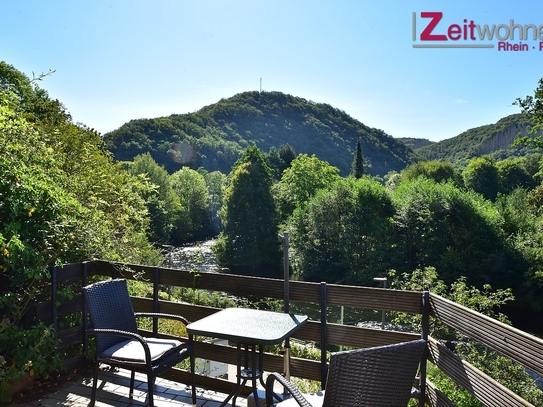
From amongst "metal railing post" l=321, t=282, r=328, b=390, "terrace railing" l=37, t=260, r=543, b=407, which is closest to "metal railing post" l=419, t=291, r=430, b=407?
"terrace railing" l=37, t=260, r=543, b=407

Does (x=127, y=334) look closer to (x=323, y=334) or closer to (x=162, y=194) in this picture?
(x=323, y=334)

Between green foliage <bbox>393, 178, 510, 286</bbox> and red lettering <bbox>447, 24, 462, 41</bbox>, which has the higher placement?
red lettering <bbox>447, 24, 462, 41</bbox>

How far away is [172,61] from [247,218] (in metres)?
17.7

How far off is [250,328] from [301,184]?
3216 cm

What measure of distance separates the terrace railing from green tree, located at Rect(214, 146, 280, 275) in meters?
25.8

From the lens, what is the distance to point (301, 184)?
3475 cm

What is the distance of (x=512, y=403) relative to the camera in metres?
1.91

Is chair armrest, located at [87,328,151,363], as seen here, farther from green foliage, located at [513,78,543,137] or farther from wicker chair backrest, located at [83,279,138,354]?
green foliage, located at [513,78,543,137]

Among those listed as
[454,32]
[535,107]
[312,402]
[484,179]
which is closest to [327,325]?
[312,402]

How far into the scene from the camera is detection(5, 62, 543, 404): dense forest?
3.50 metres

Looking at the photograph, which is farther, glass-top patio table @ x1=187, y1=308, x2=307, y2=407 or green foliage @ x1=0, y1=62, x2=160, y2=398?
green foliage @ x1=0, y1=62, x2=160, y2=398

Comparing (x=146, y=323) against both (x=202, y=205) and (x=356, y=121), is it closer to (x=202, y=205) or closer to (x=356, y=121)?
(x=202, y=205)

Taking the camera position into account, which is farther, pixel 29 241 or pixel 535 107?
pixel 535 107

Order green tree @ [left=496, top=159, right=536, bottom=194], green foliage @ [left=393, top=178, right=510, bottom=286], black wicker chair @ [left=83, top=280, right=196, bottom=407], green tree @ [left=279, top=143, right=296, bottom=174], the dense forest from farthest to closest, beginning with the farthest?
green tree @ [left=279, top=143, right=296, bottom=174] → green tree @ [left=496, top=159, right=536, bottom=194] → green foliage @ [left=393, top=178, right=510, bottom=286] → the dense forest → black wicker chair @ [left=83, top=280, right=196, bottom=407]
